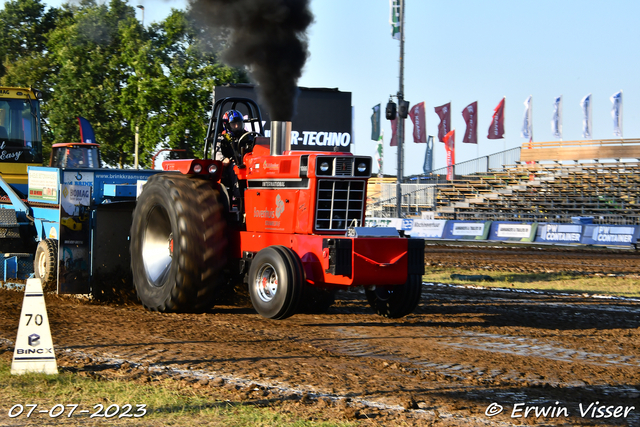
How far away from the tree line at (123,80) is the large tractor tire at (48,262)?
53.9 feet

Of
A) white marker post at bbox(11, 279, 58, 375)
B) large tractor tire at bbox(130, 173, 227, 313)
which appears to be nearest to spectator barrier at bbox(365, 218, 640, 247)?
large tractor tire at bbox(130, 173, 227, 313)

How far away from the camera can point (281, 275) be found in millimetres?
7465

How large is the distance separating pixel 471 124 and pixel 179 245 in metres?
40.1

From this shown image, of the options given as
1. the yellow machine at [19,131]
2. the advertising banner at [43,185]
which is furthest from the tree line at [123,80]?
the advertising banner at [43,185]

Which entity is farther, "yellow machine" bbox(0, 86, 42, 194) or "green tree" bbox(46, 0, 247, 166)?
"green tree" bbox(46, 0, 247, 166)

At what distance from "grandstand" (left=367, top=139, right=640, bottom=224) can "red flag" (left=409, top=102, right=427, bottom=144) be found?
10760 millimetres

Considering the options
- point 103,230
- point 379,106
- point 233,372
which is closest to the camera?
point 233,372

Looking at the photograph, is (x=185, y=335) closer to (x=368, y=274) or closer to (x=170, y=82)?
(x=368, y=274)

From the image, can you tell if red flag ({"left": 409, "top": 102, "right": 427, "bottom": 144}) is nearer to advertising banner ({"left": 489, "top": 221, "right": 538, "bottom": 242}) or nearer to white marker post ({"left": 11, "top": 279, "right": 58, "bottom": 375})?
advertising banner ({"left": 489, "top": 221, "right": 538, "bottom": 242})

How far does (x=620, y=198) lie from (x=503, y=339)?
984 inches

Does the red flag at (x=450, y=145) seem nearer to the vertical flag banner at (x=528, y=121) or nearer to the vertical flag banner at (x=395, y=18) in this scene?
the vertical flag banner at (x=528, y=121)

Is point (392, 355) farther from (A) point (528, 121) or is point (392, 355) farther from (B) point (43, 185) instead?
(A) point (528, 121)

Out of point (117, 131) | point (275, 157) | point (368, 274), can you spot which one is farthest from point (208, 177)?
point (117, 131)

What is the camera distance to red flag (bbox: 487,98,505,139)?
149 feet
